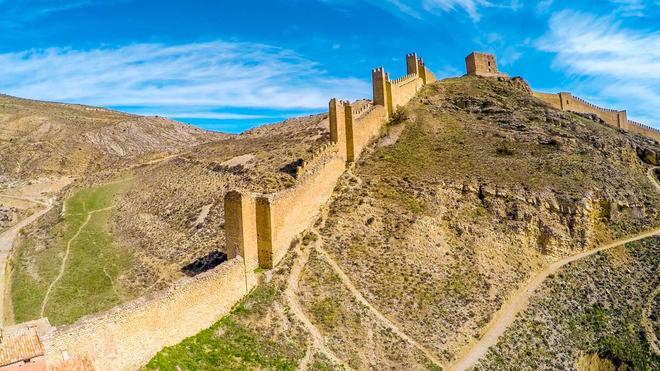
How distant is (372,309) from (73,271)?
58.0ft

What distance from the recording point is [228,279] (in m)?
21.6

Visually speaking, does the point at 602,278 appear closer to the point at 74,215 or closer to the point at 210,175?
the point at 210,175

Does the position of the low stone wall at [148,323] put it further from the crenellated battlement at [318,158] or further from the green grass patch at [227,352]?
the crenellated battlement at [318,158]

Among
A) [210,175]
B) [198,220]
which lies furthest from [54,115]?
[198,220]

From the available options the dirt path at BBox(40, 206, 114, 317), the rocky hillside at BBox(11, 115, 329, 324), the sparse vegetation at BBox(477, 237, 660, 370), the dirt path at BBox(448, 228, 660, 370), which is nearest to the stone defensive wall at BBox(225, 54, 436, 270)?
the rocky hillside at BBox(11, 115, 329, 324)

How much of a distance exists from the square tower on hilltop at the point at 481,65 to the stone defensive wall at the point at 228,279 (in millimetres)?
19318

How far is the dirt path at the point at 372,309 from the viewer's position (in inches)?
934

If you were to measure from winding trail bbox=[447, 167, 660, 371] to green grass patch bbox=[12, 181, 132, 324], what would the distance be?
1612 centimetres

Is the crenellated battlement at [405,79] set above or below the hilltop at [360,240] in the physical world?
above

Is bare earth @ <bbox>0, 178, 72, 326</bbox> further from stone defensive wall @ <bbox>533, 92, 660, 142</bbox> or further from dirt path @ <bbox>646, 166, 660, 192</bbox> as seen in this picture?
stone defensive wall @ <bbox>533, 92, 660, 142</bbox>

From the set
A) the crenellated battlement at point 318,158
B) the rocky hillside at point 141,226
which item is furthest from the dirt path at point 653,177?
the rocky hillside at point 141,226

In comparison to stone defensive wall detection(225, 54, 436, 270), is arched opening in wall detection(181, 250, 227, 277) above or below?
below

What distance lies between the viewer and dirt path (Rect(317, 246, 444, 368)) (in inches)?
934

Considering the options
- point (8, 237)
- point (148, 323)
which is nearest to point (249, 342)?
point (148, 323)
